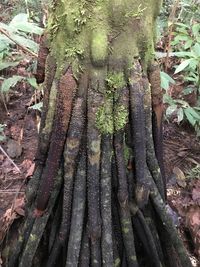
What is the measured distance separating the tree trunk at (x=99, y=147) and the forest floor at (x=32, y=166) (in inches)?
17.7

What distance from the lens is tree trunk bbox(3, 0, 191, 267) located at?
6.92 feet

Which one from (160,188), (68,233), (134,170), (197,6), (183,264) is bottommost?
(183,264)

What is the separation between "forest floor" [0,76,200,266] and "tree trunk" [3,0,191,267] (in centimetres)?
45

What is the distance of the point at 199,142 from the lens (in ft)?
13.3

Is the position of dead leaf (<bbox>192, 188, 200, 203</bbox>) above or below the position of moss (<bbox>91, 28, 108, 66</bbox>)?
below

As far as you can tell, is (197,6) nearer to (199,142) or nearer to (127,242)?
(199,142)

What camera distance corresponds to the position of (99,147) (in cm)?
231

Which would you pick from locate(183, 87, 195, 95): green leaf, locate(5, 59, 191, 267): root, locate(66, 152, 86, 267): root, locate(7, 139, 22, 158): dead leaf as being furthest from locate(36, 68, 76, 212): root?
locate(183, 87, 195, 95): green leaf

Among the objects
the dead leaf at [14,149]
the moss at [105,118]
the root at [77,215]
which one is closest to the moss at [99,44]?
the moss at [105,118]

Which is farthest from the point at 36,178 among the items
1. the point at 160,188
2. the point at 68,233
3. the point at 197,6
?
the point at 197,6

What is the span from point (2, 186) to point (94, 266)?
1.35 metres

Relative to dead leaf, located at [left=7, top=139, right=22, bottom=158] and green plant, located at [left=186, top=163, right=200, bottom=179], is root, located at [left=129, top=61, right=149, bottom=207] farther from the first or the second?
dead leaf, located at [left=7, top=139, right=22, bottom=158]

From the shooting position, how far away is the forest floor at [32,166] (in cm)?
338

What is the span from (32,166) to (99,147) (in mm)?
1334
